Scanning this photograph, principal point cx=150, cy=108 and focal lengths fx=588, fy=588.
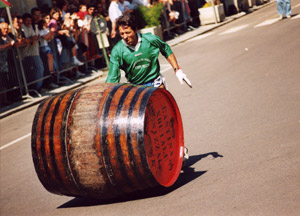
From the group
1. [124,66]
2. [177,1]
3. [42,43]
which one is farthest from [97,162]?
[177,1]

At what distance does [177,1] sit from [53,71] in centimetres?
954

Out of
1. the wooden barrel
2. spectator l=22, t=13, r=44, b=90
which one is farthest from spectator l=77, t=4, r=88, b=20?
the wooden barrel

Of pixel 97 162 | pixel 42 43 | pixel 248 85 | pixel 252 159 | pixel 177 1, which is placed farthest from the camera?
pixel 177 1

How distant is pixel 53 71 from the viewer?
16.6 meters

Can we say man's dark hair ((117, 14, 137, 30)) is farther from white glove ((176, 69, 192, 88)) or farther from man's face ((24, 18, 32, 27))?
man's face ((24, 18, 32, 27))

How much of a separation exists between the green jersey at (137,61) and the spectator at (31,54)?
28.9ft

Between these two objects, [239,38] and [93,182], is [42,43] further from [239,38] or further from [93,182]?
[93,182]

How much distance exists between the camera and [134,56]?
7.06 meters

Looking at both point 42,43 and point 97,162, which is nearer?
point 97,162

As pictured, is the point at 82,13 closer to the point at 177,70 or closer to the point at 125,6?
the point at 125,6

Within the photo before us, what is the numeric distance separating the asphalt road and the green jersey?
1269 mm

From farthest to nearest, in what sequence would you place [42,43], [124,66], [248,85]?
[42,43] → [248,85] → [124,66]

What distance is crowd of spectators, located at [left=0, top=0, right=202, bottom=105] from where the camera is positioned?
15.2 meters

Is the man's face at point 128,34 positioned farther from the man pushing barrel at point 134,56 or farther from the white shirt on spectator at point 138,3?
the white shirt on spectator at point 138,3
